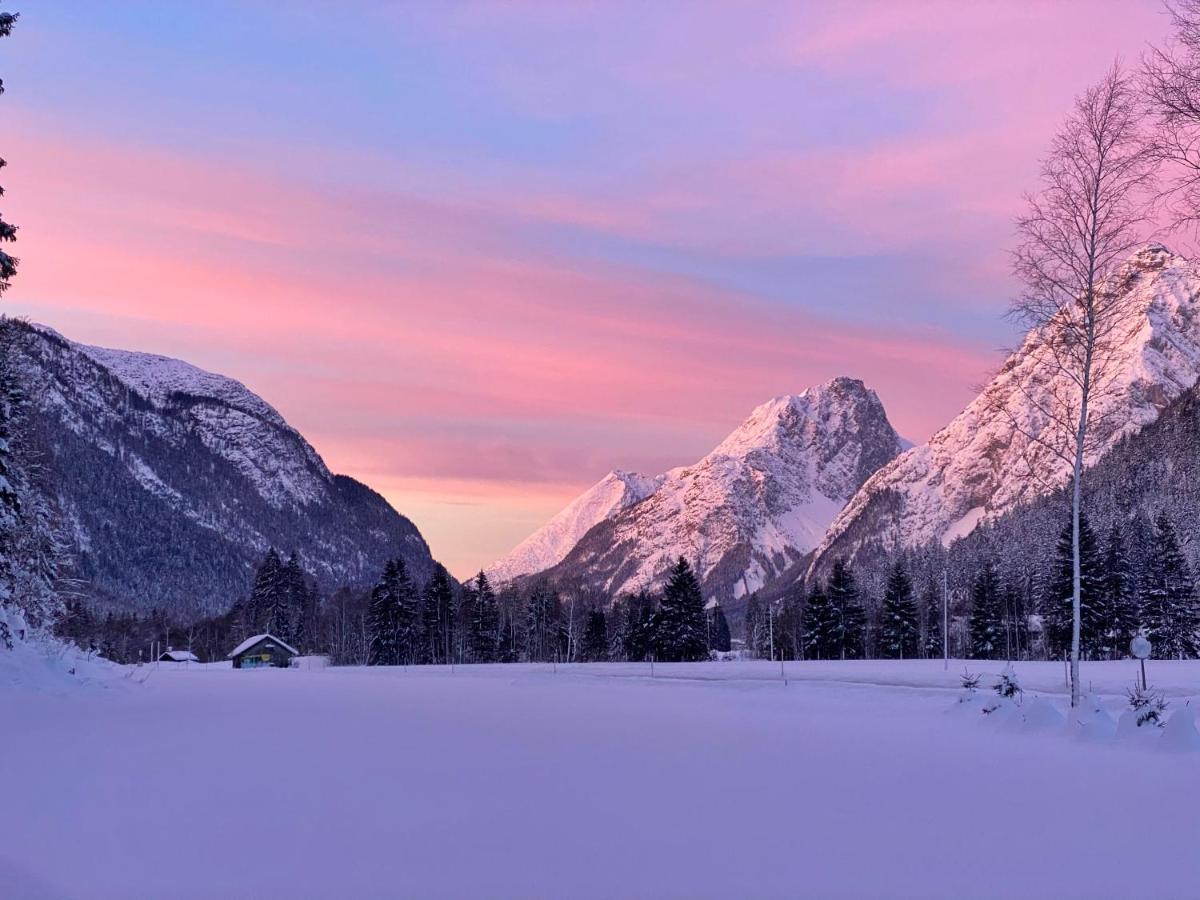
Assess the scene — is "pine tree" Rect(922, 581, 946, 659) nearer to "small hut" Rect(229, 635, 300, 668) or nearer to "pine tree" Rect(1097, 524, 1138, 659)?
"pine tree" Rect(1097, 524, 1138, 659)

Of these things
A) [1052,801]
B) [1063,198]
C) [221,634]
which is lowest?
[221,634]

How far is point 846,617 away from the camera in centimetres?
8356

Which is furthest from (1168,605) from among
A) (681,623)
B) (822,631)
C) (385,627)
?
(385,627)

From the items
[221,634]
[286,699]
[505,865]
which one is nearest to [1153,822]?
[505,865]

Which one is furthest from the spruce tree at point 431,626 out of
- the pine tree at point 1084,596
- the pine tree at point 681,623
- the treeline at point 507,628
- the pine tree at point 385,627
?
the pine tree at point 1084,596

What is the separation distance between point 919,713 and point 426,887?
1850 cm

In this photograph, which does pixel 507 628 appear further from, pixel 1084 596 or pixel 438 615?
pixel 1084 596

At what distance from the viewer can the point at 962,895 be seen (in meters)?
6.69

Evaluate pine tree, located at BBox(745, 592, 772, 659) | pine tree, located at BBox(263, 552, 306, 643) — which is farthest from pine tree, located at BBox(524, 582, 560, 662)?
pine tree, located at BBox(745, 592, 772, 659)

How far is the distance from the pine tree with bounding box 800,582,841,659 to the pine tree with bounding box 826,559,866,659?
17 centimetres

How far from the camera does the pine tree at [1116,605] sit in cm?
7031

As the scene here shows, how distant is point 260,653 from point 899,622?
58.1m

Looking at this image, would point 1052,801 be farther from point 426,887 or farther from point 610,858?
point 426,887

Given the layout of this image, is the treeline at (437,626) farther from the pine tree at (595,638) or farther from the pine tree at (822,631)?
the pine tree at (822,631)
